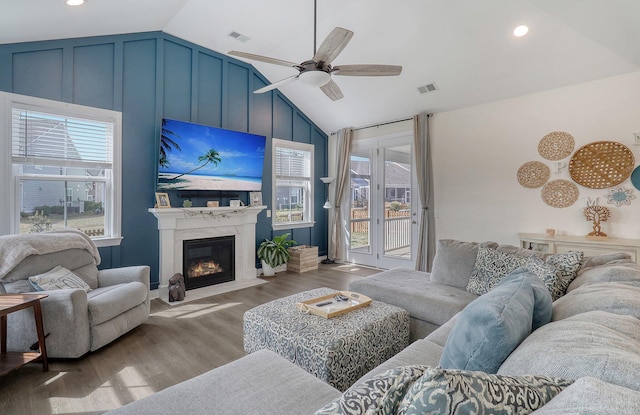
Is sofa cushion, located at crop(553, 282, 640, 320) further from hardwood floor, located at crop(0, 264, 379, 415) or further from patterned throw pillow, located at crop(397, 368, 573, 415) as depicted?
hardwood floor, located at crop(0, 264, 379, 415)

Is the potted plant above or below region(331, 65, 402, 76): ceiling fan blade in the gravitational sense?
below

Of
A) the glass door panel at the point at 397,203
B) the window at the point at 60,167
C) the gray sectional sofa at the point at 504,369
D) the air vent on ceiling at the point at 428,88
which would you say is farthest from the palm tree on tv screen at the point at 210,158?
the gray sectional sofa at the point at 504,369

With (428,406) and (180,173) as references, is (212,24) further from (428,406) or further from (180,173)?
(428,406)

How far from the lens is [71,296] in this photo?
2.48m

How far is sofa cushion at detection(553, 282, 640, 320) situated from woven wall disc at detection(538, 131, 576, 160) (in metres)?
3.19

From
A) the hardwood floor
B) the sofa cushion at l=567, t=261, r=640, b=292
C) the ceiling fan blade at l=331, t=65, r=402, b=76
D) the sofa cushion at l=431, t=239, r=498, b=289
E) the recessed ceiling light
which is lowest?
the hardwood floor

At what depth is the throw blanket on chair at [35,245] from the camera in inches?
105

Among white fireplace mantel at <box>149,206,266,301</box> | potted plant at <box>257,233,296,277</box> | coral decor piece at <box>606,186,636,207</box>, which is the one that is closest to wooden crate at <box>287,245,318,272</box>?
potted plant at <box>257,233,296,277</box>

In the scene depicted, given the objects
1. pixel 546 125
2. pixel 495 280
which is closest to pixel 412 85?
pixel 546 125

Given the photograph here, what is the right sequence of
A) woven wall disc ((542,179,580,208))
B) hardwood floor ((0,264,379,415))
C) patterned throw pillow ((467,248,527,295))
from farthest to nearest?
woven wall disc ((542,179,580,208)) < patterned throw pillow ((467,248,527,295)) < hardwood floor ((0,264,379,415))

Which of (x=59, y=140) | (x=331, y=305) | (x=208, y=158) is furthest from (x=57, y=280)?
(x=331, y=305)

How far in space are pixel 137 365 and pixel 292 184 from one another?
13.7 ft

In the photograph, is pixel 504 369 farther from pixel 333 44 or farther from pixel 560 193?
pixel 560 193

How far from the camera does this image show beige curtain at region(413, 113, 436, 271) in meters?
5.21
